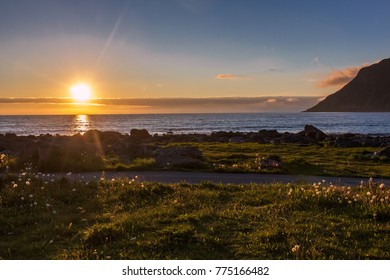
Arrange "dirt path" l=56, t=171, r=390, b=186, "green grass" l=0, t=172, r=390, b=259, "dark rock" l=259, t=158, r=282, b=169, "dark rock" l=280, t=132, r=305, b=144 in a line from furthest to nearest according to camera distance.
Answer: "dark rock" l=280, t=132, r=305, b=144 < "dark rock" l=259, t=158, r=282, b=169 < "dirt path" l=56, t=171, r=390, b=186 < "green grass" l=0, t=172, r=390, b=259

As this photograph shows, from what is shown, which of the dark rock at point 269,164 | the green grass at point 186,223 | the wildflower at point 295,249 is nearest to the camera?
the wildflower at point 295,249

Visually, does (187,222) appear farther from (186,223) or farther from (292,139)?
(292,139)

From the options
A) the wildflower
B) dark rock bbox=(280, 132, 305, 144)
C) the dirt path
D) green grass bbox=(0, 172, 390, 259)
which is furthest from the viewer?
dark rock bbox=(280, 132, 305, 144)

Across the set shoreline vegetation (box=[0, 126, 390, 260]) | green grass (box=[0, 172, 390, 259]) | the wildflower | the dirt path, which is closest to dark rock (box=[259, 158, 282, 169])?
the dirt path

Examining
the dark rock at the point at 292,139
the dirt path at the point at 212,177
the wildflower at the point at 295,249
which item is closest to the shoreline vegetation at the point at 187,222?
the wildflower at the point at 295,249

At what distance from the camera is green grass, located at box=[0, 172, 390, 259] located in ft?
24.1

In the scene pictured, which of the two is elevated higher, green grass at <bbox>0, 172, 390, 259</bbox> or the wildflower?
the wildflower

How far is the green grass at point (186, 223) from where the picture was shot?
733 cm

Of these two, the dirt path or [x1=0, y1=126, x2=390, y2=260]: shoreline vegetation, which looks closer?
[x1=0, y1=126, x2=390, y2=260]: shoreline vegetation

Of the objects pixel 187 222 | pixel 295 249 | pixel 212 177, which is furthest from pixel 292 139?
pixel 295 249

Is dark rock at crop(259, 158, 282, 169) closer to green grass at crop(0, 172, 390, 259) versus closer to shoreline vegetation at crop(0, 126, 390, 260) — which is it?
shoreline vegetation at crop(0, 126, 390, 260)

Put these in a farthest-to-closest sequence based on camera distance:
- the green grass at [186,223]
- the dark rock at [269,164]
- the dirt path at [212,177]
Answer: the dark rock at [269,164], the dirt path at [212,177], the green grass at [186,223]

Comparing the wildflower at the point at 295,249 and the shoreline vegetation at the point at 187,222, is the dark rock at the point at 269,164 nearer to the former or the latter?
the shoreline vegetation at the point at 187,222
